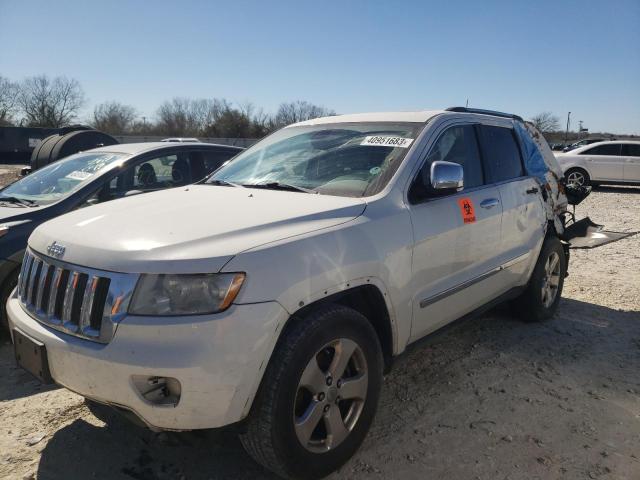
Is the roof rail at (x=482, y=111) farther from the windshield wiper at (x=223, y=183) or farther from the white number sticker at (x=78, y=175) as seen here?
the white number sticker at (x=78, y=175)

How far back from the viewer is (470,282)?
336 cm

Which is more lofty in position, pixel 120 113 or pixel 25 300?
pixel 120 113

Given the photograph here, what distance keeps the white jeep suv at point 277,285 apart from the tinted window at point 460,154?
0.01 meters

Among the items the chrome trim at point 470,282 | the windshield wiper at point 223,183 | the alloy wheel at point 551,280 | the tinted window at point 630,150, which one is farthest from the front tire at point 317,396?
the tinted window at point 630,150

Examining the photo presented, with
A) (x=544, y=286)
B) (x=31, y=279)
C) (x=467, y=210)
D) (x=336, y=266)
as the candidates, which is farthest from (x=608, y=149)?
(x=31, y=279)

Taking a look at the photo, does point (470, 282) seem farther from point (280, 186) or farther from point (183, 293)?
point (183, 293)

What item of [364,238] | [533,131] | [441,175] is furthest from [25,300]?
[533,131]

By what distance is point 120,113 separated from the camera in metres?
70.9

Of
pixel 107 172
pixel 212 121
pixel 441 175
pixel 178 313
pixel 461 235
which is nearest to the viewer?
pixel 178 313

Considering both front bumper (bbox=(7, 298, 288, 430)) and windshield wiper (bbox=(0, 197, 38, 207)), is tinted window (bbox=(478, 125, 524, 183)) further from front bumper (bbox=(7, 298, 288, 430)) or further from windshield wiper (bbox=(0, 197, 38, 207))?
windshield wiper (bbox=(0, 197, 38, 207))

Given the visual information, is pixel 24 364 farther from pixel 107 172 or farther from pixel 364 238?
pixel 107 172

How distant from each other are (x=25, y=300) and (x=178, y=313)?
1084 mm

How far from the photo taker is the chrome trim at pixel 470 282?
297 cm

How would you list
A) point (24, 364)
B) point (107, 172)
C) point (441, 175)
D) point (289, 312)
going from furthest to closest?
point (107, 172) < point (441, 175) < point (24, 364) < point (289, 312)
